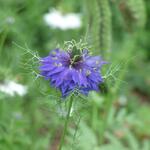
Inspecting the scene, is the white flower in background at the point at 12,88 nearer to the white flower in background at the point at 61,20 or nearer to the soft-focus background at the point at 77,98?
the soft-focus background at the point at 77,98

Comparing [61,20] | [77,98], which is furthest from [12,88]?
[61,20]

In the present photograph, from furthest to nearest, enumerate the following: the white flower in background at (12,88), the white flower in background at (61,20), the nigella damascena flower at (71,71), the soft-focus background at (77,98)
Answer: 1. the white flower in background at (61,20)
2. the white flower in background at (12,88)
3. the soft-focus background at (77,98)
4. the nigella damascena flower at (71,71)

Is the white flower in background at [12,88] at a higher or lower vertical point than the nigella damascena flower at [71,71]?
higher

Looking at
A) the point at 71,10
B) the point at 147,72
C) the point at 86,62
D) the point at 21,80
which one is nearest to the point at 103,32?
the point at 86,62

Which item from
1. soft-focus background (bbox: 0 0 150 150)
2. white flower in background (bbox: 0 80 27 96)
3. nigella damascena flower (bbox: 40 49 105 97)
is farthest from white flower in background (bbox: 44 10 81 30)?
nigella damascena flower (bbox: 40 49 105 97)

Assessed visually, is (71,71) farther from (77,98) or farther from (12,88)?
(12,88)

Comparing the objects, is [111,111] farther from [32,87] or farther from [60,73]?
[60,73]

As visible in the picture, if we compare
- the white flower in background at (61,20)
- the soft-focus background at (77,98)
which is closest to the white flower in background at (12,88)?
the soft-focus background at (77,98)
